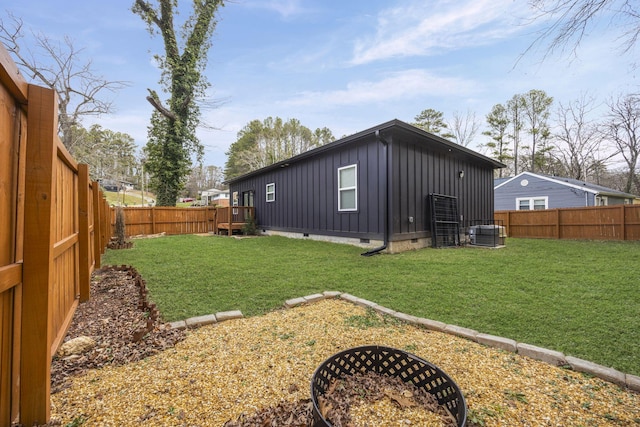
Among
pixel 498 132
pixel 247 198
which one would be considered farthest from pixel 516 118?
pixel 247 198

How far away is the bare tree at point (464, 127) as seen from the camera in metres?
20.0

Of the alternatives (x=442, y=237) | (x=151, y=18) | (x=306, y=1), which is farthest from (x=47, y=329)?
(x=151, y=18)

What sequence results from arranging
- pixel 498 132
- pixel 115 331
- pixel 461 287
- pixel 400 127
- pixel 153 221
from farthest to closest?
pixel 498 132 < pixel 153 221 < pixel 400 127 < pixel 461 287 < pixel 115 331

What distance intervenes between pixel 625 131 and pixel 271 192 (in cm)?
1924

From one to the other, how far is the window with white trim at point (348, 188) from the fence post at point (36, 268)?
19.7 ft

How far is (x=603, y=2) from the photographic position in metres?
2.42

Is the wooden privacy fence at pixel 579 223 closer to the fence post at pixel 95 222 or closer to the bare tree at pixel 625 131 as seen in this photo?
the bare tree at pixel 625 131

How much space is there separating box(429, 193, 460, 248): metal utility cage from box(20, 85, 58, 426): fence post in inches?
282

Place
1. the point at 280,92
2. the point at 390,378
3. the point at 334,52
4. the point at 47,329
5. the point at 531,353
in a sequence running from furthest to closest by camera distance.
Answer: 1. the point at 280,92
2. the point at 334,52
3. the point at 531,353
4. the point at 390,378
5. the point at 47,329

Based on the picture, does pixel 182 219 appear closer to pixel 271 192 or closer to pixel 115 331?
pixel 271 192

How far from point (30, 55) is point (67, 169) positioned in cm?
1235

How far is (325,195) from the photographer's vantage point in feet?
25.6

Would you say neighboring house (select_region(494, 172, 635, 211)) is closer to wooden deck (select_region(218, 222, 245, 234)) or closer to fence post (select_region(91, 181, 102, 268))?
wooden deck (select_region(218, 222, 245, 234))

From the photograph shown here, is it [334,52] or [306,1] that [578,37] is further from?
[334,52]
